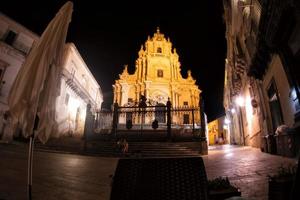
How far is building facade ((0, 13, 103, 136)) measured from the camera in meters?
21.8

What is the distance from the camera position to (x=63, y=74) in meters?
26.9

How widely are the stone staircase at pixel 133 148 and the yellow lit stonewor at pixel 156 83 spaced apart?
73.6ft

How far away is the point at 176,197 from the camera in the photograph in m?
1.87

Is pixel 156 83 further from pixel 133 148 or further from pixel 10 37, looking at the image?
pixel 133 148

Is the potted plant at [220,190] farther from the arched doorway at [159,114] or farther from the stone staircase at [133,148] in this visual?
the arched doorway at [159,114]

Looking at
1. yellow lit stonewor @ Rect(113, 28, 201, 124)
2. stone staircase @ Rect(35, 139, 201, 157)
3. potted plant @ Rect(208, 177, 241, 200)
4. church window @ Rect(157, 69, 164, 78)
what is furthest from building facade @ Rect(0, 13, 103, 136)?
potted plant @ Rect(208, 177, 241, 200)

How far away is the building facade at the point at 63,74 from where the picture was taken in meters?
21.8

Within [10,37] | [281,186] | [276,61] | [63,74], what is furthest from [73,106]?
[281,186]

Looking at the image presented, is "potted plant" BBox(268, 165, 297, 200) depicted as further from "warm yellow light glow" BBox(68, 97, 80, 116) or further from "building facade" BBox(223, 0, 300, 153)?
"warm yellow light glow" BBox(68, 97, 80, 116)

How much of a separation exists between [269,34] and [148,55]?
34.8 m

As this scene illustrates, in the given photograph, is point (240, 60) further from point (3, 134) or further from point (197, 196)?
point (3, 134)

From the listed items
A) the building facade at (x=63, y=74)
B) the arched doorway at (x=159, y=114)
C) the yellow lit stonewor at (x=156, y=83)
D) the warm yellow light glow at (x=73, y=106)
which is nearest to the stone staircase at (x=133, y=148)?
the building facade at (x=63, y=74)

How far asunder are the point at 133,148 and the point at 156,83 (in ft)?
83.8

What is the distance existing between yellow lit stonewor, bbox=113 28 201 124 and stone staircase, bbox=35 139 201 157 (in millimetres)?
22440
